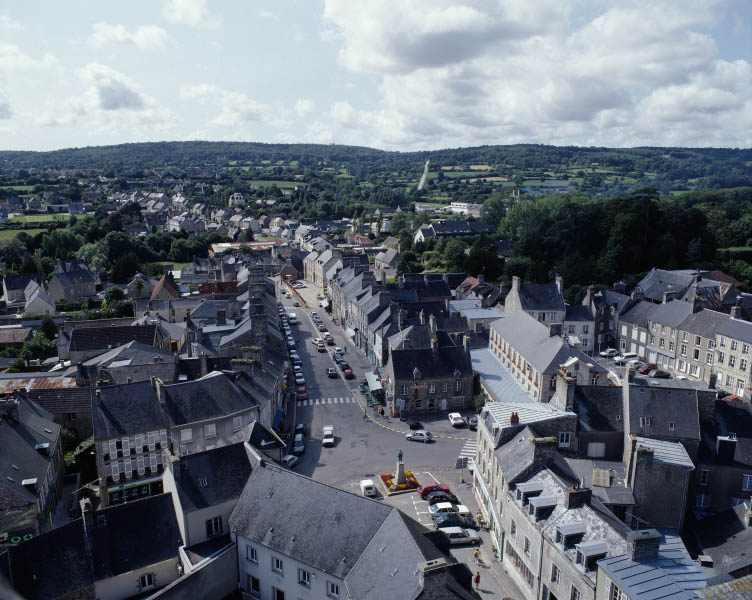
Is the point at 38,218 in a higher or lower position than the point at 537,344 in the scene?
higher

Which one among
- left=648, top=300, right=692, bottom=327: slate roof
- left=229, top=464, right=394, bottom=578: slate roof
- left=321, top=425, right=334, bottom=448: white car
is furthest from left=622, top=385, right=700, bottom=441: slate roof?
left=648, top=300, right=692, bottom=327: slate roof

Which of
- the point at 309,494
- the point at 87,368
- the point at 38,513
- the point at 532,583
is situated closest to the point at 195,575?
the point at 309,494

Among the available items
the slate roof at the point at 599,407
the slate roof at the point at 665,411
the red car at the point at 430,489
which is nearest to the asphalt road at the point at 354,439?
the red car at the point at 430,489

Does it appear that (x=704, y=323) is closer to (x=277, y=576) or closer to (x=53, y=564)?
Answer: (x=277, y=576)

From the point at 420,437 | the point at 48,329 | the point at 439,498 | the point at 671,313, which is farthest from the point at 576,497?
the point at 48,329

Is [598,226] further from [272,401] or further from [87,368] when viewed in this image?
[87,368]

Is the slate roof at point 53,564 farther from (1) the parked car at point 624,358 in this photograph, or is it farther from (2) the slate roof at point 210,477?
(1) the parked car at point 624,358

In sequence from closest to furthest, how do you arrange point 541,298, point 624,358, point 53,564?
1. point 53,564
2. point 624,358
3. point 541,298
